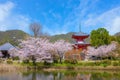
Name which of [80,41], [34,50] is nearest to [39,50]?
[34,50]

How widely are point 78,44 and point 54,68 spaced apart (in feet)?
72.0

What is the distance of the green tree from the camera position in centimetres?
5856

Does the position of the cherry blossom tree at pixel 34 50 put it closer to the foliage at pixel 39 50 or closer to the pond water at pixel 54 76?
the foliage at pixel 39 50

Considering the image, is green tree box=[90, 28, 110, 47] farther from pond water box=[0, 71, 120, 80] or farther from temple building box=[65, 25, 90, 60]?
pond water box=[0, 71, 120, 80]

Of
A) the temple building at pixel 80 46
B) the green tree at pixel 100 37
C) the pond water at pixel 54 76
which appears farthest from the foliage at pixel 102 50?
the pond water at pixel 54 76

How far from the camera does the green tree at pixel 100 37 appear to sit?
58.6 m

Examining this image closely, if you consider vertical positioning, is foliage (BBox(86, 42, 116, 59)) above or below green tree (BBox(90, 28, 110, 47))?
below

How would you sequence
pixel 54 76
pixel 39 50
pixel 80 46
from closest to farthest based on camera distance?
1. pixel 54 76
2. pixel 39 50
3. pixel 80 46

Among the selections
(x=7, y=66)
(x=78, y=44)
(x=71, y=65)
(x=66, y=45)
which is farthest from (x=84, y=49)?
(x=7, y=66)

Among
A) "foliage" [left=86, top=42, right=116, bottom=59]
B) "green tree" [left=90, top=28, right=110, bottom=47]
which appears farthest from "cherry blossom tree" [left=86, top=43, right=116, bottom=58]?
"green tree" [left=90, top=28, right=110, bottom=47]

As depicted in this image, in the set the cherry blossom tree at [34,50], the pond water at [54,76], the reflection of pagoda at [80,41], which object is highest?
the reflection of pagoda at [80,41]

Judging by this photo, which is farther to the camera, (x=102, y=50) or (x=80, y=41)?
(x=80, y=41)

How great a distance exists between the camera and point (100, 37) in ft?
193

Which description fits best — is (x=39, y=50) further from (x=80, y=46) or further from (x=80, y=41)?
(x=80, y=41)
